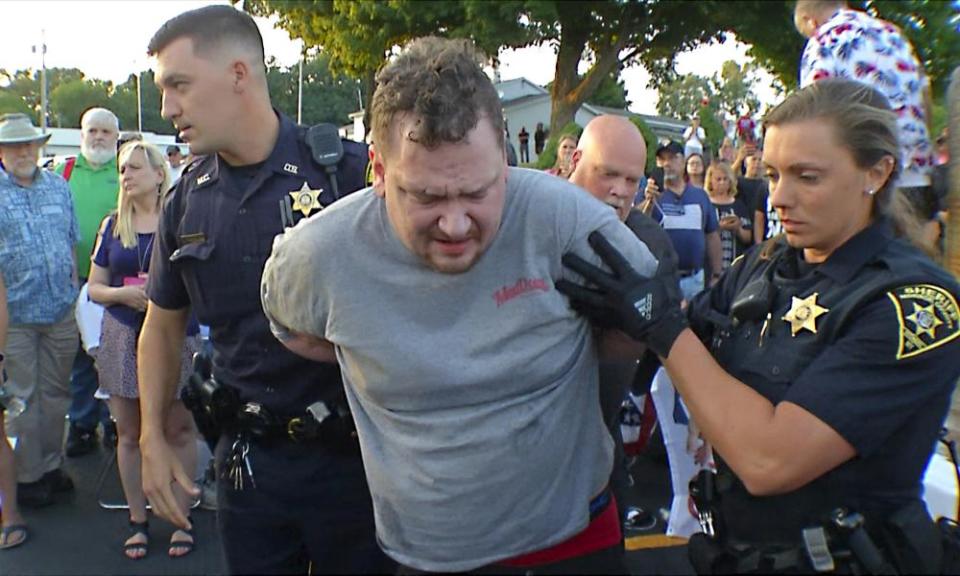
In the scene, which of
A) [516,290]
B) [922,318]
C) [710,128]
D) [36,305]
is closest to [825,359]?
[922,318]

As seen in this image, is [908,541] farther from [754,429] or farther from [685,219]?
[685,219]

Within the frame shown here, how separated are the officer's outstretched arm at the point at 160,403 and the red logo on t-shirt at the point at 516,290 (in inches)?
48.2

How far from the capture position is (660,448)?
541 cm

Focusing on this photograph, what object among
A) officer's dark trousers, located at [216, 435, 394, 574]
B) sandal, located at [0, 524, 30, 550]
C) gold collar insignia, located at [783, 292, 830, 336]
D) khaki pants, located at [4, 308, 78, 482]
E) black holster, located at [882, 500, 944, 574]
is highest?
gold collar insignia, located at [783, 292, 830, 336]

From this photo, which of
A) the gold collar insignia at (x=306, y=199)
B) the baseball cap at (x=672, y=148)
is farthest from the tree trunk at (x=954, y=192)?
the baseball cap at (x=672, y=148)

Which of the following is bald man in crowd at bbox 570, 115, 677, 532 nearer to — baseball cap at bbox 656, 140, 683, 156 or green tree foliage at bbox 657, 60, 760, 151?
baseball cap at bbox 656, 140, 683, 156

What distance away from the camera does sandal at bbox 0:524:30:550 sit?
13.9 ft

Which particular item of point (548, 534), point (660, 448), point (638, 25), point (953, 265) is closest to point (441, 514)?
point (548, 534)

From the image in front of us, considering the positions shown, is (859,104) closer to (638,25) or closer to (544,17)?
(544,17)

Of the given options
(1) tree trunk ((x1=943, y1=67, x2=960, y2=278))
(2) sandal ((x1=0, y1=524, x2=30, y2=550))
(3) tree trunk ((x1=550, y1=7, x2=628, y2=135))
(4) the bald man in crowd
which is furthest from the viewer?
(3) tree trunk ((x1=550, y1=7, x2=628, y2=135))

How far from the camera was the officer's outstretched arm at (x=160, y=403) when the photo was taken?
2.23 metres

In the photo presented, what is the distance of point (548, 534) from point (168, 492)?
46.2 inches

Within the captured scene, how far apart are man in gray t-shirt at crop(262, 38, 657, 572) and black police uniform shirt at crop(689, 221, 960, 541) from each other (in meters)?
0.38

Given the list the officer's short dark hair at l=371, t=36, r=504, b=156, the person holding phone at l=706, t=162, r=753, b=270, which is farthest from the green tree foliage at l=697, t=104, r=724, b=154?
the officer's short dark hair at l=371, t=36, r=504, b=156
